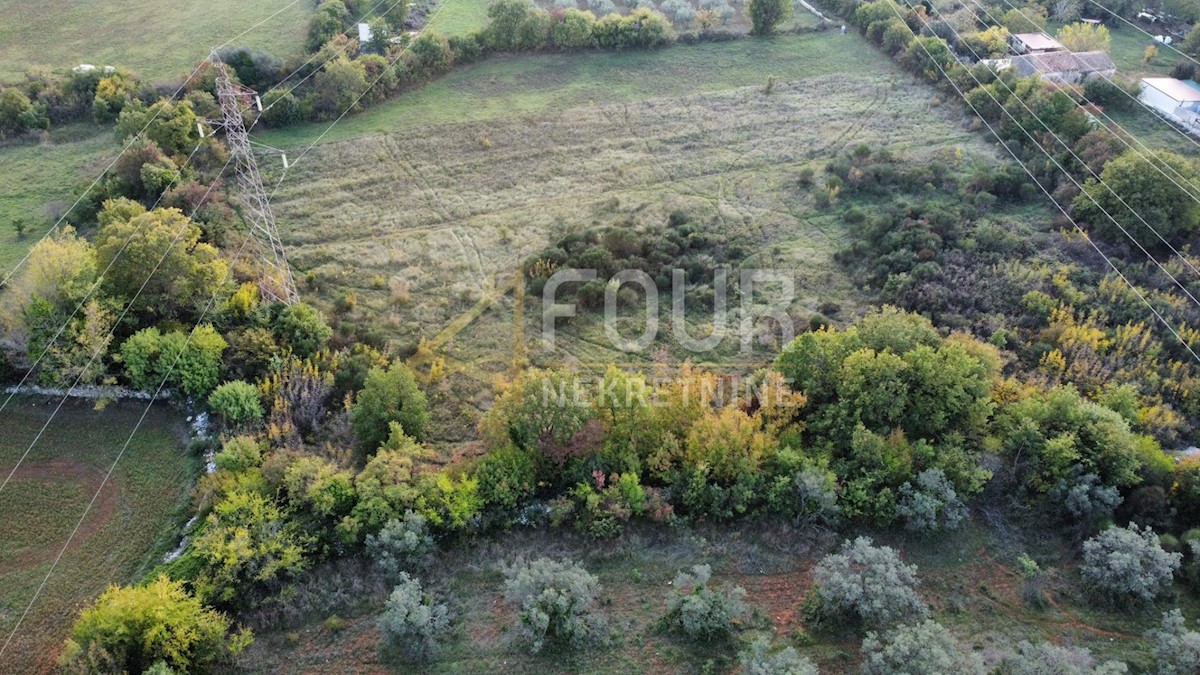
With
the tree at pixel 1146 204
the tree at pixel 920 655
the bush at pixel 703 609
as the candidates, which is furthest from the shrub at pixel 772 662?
the tree at pixel 1146 204

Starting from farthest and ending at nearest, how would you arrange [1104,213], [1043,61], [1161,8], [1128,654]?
1. [1161,8]
2. [1043,61]
3. [1104,213]
4. [1128,654]

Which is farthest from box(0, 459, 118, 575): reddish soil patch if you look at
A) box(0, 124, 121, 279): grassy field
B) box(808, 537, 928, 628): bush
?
box(808, 537, 928, 628): bush

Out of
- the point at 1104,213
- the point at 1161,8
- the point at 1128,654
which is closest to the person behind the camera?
the point at 1128,654

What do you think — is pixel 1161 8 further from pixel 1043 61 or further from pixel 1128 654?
pixel 1128 654

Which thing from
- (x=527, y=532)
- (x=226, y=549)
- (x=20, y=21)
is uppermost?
(x=20, y=21)

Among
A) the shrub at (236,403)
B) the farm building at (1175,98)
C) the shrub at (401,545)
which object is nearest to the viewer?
the shrub at (401,545)

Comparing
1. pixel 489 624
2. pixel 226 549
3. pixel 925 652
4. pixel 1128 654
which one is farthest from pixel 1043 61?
pixel 226 549

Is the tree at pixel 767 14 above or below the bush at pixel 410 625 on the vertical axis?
above

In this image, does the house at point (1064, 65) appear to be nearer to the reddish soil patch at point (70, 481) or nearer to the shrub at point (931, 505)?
the shrub at point (931, 505)
